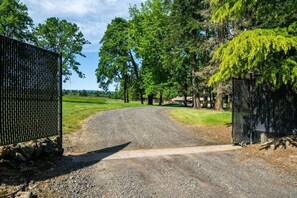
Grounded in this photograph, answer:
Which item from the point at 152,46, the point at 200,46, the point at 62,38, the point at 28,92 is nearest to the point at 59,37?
the point at 62,38

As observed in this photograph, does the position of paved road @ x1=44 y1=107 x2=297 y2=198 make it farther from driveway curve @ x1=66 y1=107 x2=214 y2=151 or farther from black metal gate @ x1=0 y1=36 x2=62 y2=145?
black metal gate @ x1=0 y1=36 x2=62 y2=145

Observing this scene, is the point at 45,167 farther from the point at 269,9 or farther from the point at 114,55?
the point at 114,55

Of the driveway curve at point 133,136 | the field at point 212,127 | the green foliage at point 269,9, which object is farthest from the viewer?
the field at point 212,127

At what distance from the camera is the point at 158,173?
7832mm

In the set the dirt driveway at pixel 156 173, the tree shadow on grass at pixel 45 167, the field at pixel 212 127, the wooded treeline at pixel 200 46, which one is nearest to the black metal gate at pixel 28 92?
the tree shadow on grass at pixel 45 167

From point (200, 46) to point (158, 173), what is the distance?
1994 centimetres

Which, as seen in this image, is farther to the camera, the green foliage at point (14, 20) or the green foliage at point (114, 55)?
the green foliage at point (114, 55)

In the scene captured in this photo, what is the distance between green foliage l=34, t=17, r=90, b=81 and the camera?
49406 mm

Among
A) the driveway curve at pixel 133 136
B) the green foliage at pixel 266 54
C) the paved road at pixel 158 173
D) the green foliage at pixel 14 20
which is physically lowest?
the paved road at pixel 158 173

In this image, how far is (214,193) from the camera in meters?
6.51

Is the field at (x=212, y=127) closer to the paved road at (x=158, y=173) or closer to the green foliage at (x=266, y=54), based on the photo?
the paved road at (x=158, y=173)

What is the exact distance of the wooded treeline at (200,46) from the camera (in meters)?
10.1

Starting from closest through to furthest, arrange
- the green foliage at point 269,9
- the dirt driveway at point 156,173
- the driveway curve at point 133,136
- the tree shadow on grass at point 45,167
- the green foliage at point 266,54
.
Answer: the dirt driveway at point 156,173 < the tree shadow on grass at point 45,167 < the green foliage at point 266,54 < the green foliage at point 269,9 < the driveway curve at point 133,136

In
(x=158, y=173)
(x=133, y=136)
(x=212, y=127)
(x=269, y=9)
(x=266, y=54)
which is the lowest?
(x=158, y=173)
